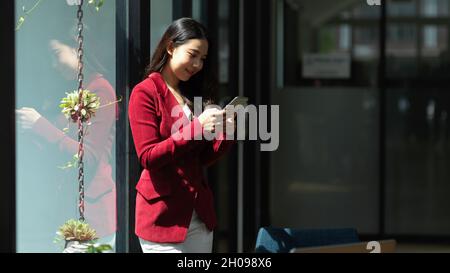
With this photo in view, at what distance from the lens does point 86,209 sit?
2.97 m

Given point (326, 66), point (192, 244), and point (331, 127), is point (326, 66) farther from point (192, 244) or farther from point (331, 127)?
point (192, 244)

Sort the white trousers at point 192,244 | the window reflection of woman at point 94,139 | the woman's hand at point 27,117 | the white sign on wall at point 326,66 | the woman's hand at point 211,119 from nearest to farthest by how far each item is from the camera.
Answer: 1. the woman's hand at point 211,119
2. the white trousers at point 192,244
3. the woman's hand at point 27,117
4. the window reflection of woman at point 94,139
5. the white sign on wall at point 326,66

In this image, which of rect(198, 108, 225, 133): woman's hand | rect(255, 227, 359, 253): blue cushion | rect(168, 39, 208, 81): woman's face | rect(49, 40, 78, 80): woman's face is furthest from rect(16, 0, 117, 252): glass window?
rect(255, 227, 359, 253): blue cushion

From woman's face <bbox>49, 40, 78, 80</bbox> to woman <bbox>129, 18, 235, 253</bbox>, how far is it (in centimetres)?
44

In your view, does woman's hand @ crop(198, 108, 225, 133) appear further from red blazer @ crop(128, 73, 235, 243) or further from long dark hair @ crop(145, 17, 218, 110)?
long dark hair @ crop(145, 17, 218, 110)

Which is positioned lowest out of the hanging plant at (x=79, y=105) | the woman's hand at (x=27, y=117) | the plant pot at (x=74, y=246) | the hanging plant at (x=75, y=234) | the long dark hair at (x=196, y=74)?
the plant pot at (x=74, y=246)

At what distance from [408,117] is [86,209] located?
447 centimetres

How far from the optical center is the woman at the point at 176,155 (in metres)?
2.38

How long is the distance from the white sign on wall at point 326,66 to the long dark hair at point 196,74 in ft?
13.9

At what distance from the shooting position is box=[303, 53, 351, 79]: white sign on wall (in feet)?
22.2

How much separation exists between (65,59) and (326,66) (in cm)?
422

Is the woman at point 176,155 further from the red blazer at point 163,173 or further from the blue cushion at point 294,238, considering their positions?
the blue cushion at point 294,238

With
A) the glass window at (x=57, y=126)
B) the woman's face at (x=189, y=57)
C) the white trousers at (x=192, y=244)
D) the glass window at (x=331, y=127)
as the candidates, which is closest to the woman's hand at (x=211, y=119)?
the woman's face at (x=189, y=57)

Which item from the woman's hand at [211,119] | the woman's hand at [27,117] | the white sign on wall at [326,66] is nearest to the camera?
the woman's hand at [211,119]
